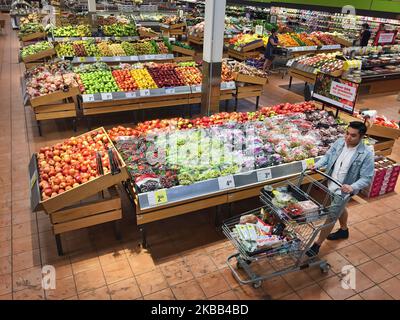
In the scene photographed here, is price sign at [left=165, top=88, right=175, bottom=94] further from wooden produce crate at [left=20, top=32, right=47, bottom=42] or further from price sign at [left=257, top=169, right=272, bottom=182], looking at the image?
wooden produce crate at [left=20, top=32, right=47, bottom=42]

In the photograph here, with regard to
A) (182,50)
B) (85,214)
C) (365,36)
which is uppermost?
(365,36)

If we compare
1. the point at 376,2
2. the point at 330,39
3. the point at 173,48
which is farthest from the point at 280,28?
the point at 173,48

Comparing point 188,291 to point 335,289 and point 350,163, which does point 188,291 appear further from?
point 350,163

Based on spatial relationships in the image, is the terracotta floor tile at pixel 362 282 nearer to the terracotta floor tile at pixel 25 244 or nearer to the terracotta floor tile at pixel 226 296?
the terracotta floor tile at pixel 226 296

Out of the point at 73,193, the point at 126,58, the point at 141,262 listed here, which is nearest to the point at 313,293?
the point at 141,262

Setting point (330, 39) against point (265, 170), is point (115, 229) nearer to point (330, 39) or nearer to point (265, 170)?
point (265, 170)

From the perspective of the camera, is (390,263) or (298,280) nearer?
(298,280)

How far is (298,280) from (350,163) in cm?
139

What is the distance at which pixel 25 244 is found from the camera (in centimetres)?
399

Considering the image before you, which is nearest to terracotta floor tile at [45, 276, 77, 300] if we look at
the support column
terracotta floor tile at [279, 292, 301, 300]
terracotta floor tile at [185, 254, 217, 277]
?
terracotta floor tile at [185, 254, 217, 277]

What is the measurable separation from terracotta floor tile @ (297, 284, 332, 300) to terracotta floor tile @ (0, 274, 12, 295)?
298 centimetres

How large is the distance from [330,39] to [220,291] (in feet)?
41.8

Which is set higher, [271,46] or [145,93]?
[271,46]

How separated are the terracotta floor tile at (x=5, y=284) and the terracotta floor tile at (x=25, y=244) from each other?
38cm
